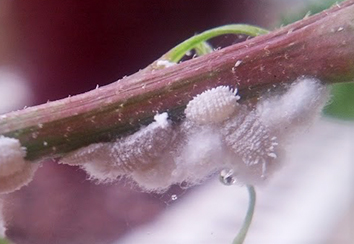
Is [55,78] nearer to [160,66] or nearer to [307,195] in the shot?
[160,66]

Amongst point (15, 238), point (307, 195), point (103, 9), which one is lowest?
point (307, 195)

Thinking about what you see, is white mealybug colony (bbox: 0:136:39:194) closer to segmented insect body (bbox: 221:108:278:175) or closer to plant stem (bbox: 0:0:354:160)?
plant stem (bbox: 0:0:354:160)

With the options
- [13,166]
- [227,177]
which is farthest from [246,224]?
[13,166]

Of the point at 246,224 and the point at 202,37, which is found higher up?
the point at 202,37

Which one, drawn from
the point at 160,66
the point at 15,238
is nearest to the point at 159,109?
the point at 160,66

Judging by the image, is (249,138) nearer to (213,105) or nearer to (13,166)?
(213,105)

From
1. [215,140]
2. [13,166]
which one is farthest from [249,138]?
[13,166]

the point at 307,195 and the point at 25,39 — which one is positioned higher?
the point at 25,39

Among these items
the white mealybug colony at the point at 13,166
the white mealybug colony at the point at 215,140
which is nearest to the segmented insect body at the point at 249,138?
the white mealybug colony at the point at 215,140
